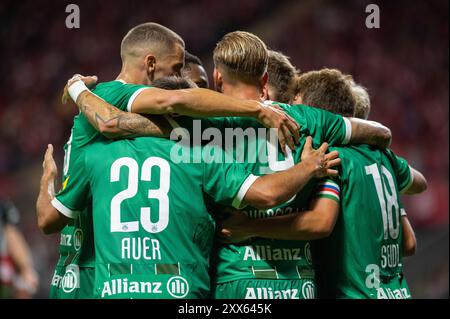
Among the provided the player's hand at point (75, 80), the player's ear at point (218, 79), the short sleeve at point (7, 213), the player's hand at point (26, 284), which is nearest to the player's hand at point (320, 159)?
the player's ear at point (218, 79)

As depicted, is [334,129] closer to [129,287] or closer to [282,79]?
[282,79]

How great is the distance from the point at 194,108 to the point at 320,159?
0.68 metres

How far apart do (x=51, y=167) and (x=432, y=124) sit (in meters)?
9.68

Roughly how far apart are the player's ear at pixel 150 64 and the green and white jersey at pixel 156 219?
0.64m

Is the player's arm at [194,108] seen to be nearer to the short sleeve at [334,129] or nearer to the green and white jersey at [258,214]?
the green and white jersey at [258,214]

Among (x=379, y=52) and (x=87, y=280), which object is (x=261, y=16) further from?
(x=87, y=280)

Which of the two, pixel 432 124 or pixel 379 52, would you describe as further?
pixel 379 52

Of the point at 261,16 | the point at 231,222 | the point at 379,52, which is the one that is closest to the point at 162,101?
Answer: the point at 231,222

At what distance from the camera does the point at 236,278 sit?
11.5 feet

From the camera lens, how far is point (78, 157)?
3.71 meters

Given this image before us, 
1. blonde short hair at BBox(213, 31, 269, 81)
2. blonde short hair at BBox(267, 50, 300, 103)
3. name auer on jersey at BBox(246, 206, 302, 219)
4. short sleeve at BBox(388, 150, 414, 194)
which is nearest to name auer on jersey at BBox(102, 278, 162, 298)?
name auer on jersey at BBox(246, 206, 302, 219)

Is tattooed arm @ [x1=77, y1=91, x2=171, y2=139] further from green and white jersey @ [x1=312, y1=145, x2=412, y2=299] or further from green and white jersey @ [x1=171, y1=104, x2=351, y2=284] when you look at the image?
green and white jersey @ [x1=312, y1=145, x2=412, y2=299]

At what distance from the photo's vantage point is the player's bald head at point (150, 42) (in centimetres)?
398

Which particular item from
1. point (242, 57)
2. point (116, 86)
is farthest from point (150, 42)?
point (242, 57)
